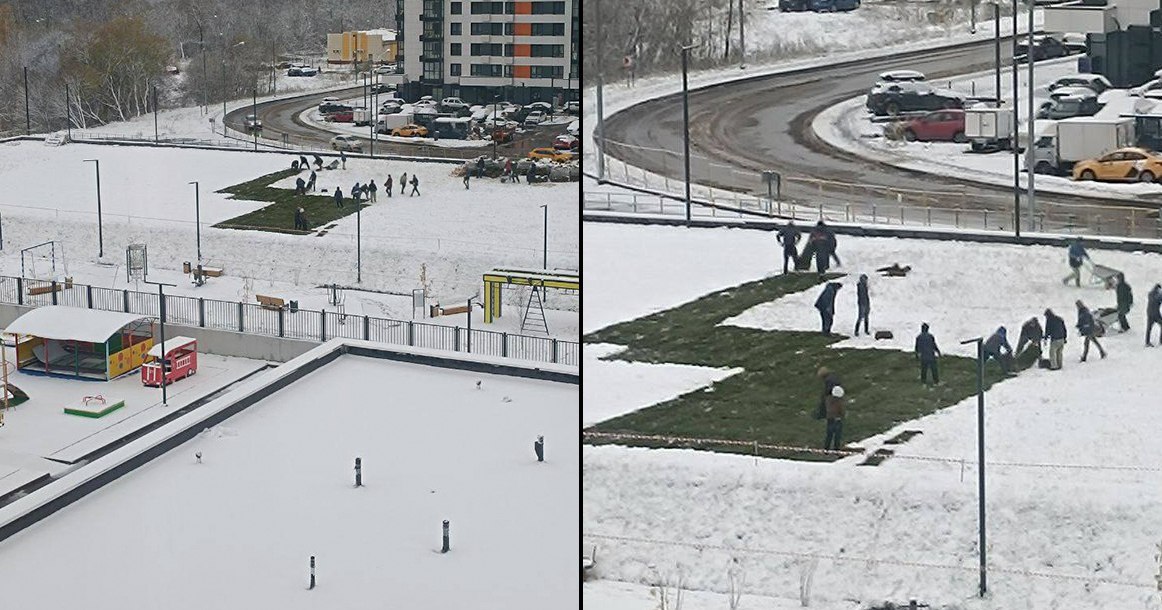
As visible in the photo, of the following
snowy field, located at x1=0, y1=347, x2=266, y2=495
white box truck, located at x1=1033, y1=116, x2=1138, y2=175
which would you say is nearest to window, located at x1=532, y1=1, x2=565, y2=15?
snowy field, located at x1=0, y1=347, x2=266, y2=495

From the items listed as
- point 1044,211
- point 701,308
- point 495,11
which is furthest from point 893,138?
point 495,11

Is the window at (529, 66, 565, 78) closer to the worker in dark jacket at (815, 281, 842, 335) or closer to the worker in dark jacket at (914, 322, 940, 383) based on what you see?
the worker in dark jacket at (815, 281, 842, 335)

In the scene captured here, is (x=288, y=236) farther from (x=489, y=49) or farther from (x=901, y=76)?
(x=901, y=76)

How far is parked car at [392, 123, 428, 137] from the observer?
18.9 meters

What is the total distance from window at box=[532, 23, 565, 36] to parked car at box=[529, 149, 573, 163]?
1.97 metres

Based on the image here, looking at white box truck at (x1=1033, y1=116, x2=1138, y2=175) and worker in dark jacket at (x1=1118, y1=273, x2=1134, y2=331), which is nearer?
worker in dark jacket at (x1=1118, y1=273, x2=1134, y2=331)

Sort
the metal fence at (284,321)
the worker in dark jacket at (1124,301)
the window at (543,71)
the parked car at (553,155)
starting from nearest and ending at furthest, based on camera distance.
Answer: the worker in dark jacket at (1124,301)
the metal fence at (284,321)
the parked car at (553,155)
the window at (543,71)

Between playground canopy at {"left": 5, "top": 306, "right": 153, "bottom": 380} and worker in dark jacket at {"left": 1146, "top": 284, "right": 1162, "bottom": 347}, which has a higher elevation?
worker in dark jacket at {"left": 1146, "top": 284, "right": 1162, "bottom": 347}

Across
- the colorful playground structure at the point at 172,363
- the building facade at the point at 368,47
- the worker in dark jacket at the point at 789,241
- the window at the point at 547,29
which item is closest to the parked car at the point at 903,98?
the worker in dark jacket at the point at 789,241

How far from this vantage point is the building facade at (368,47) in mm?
22031

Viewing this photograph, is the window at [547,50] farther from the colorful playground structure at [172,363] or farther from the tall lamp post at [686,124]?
the tall lamp post at [686,124]

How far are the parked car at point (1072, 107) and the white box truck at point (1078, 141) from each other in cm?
3

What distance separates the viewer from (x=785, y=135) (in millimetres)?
8797

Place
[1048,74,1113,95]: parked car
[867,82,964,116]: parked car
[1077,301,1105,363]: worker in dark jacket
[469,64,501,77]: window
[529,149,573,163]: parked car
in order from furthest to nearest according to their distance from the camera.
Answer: [469,64,501,77]: window
[529,149,573,163]: parked car
[867,82,964,116]: parked car
[1048,74,1113,95]: parked car
[1077,301,1105,363]: worker in dark jacket
